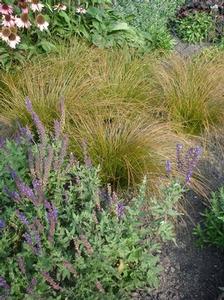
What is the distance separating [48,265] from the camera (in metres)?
2.05

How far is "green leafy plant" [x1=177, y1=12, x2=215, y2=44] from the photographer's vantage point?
554 cm

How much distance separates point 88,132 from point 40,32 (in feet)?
4.79

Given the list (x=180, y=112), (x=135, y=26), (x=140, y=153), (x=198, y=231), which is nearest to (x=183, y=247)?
(x=198, y=231)

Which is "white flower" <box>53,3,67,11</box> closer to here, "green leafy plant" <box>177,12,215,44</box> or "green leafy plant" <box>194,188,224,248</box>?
"green leafy plant" <box>177,12,215,44</box>

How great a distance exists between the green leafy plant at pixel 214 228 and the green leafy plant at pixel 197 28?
3.37m

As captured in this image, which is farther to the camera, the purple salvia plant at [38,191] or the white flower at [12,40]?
the white flower at [12,40]

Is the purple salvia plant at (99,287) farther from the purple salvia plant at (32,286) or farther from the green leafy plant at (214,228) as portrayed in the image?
the green leafy plant at (214,228)

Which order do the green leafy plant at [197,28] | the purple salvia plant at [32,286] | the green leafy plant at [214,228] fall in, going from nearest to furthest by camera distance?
the purple salvia plant at [32,286] → the green leafy plant at [214,228] → the green leafy plant at [197,28]

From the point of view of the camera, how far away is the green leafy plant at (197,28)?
5.54 metres

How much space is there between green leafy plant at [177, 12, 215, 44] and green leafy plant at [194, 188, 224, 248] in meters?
3.37

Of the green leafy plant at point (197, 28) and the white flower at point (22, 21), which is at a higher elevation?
the white flower at point (22, 21)

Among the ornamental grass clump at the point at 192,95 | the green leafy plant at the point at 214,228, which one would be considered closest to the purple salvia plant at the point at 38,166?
the green leafy plant at the point at 214,228

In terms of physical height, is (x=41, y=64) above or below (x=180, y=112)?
above

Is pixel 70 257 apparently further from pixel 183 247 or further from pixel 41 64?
pixel 41 64
